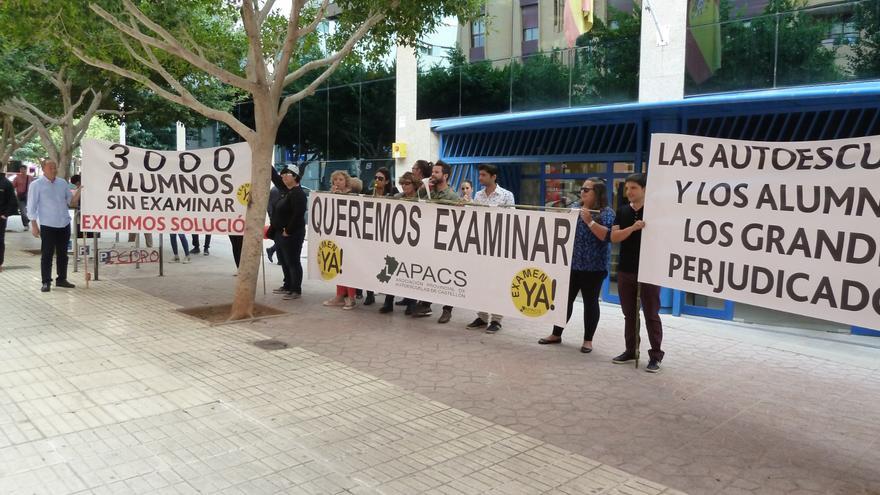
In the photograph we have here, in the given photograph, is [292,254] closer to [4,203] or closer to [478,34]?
[478,34]

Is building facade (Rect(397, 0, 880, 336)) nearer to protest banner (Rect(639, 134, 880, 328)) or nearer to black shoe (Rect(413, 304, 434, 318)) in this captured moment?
protest banner (Rect(639, 134, 880, 328))

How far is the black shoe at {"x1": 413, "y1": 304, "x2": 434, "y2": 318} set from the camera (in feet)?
28.9

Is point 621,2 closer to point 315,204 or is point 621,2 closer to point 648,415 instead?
point 315,204

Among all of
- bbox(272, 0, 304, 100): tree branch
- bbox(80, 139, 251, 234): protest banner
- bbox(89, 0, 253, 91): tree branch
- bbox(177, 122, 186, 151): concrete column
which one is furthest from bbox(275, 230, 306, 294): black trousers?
bbox(177, 122, 186, 151): concrete column

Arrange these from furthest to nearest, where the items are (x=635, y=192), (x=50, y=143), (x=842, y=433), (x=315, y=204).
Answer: (x=50, y=143)
(x=315, y=204)
(x=635, y=192)
(x=842, y=433)

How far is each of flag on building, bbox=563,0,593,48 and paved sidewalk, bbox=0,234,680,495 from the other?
23.3ft

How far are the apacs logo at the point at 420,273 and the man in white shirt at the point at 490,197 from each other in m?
0.79

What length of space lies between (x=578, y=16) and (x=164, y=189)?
7.05 meters

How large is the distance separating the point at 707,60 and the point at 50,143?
44.7ft

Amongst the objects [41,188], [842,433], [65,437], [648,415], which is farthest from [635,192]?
[41,188]

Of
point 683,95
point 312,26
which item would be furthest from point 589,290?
point 312,26

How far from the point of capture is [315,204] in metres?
9.16

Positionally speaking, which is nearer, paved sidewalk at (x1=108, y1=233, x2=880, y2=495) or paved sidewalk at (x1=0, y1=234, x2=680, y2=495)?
paved sidewalk at (x1=0, y1=234, x2=680, y2=495)

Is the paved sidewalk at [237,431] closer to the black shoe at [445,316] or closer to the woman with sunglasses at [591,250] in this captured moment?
the black shoe at [445,316]
